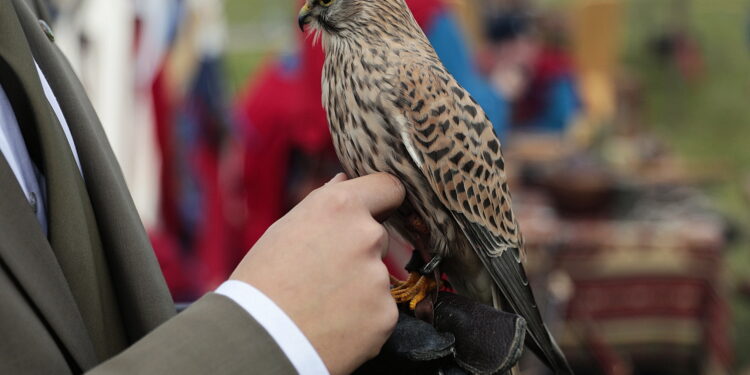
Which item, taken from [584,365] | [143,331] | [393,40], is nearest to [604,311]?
[584,365]

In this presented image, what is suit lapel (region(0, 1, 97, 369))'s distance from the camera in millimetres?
903

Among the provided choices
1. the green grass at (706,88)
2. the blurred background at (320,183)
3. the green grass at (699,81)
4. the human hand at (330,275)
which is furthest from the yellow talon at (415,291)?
the green grass at (699,81)

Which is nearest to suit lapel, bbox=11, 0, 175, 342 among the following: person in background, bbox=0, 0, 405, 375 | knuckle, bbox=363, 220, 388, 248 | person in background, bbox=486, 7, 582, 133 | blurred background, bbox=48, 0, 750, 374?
person in background, bbox=0, 0, 405, 375

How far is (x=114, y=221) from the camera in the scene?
1.13 meters

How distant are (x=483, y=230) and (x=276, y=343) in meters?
0.81

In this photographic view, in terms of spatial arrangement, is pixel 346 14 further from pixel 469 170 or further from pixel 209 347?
pixel 209 347

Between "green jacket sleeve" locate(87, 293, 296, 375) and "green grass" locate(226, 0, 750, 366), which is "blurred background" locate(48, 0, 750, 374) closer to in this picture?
"green jacket sleeve" locate(87, 293, 296, 375)

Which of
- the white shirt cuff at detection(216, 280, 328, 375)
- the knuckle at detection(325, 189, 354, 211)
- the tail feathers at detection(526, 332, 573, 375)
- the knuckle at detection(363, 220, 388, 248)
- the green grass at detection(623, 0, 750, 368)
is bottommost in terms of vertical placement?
the green grass at detection(623, 0, 750, 368)

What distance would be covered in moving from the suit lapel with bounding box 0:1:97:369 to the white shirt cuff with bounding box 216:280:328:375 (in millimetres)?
207

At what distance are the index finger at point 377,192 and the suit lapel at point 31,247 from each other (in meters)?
0.39

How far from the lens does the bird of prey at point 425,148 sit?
1492 mm

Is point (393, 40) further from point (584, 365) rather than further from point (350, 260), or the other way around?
point (584, 365)

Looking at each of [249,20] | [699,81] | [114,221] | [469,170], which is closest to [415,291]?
[469,170]

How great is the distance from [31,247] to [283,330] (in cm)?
32
